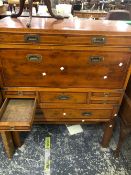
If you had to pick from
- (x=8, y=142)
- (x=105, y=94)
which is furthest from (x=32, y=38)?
(x=8, y=142)

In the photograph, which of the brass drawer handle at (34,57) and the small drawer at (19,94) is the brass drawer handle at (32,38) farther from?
the small drawer at (19,94)

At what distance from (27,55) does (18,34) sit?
153mm

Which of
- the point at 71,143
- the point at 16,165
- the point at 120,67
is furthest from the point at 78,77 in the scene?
the point at 16,165

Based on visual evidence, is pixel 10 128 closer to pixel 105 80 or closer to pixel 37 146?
pixel 37 146

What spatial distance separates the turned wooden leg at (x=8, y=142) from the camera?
49.0 inches

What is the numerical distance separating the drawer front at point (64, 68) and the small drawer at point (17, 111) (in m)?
0.18

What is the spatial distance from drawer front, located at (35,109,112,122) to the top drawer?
0.60 metres

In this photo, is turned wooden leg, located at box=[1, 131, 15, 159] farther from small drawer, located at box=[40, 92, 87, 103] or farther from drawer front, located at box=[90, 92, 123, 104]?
drawer front, located at box=[90, 92, 123, 104]

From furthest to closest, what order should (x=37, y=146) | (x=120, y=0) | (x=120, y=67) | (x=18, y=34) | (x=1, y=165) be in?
1. (x=120, y=0)
2. (x=37, y=146)
3. (x=1, y=165)
4. (x=120, y=67)
5. (x=18, y=34)

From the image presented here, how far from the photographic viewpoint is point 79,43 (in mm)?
1078

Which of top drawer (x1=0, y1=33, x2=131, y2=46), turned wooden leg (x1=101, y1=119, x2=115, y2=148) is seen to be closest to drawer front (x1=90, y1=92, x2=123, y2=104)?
turned wooden leg (x1=101, y1=119, x2=115, y2=148)

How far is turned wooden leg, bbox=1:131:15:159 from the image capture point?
1245 mm

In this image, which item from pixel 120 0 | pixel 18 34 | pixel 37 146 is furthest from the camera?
pixel 120 0

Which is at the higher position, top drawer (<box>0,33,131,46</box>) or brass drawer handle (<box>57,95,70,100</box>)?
top drawer (<box>0,33,131,46</box>)
